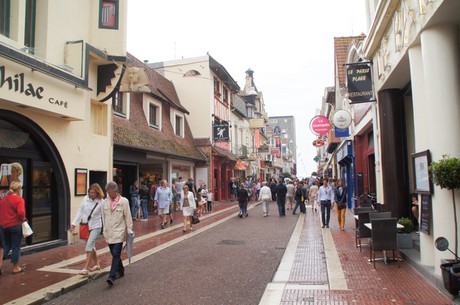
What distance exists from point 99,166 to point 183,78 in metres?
15.3

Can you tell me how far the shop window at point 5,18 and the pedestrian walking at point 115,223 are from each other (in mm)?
4804

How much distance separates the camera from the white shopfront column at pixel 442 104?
5734mm

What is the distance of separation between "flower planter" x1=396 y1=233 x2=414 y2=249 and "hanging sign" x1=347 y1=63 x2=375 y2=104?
426 cm

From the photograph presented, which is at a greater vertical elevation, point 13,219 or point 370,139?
point 370,139

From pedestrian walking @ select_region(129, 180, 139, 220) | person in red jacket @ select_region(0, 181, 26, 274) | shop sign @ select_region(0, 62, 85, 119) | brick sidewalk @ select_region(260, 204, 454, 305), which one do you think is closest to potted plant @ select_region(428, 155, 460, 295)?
brick sidewalk @ select_region(260, 204, 454, 305)

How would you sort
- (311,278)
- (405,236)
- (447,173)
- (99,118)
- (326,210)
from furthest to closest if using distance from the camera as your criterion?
(326,210), (99,118), (405,236), (311,278), (447,173)

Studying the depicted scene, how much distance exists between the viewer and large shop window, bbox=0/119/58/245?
8539mm

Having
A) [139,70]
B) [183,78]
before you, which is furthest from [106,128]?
[183,78]

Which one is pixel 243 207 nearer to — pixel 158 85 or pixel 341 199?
pixel 341 199

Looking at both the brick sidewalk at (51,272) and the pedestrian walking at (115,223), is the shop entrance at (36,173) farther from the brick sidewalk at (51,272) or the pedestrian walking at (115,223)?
the pedestrian walking at (115,223)

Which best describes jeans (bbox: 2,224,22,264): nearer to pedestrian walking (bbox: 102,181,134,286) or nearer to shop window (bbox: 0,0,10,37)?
pedestrian walking (bbox: 102,181,134,286)

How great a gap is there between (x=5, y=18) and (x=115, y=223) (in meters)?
5.62

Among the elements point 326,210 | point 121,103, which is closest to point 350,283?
point 326,210

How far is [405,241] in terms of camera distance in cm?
807
